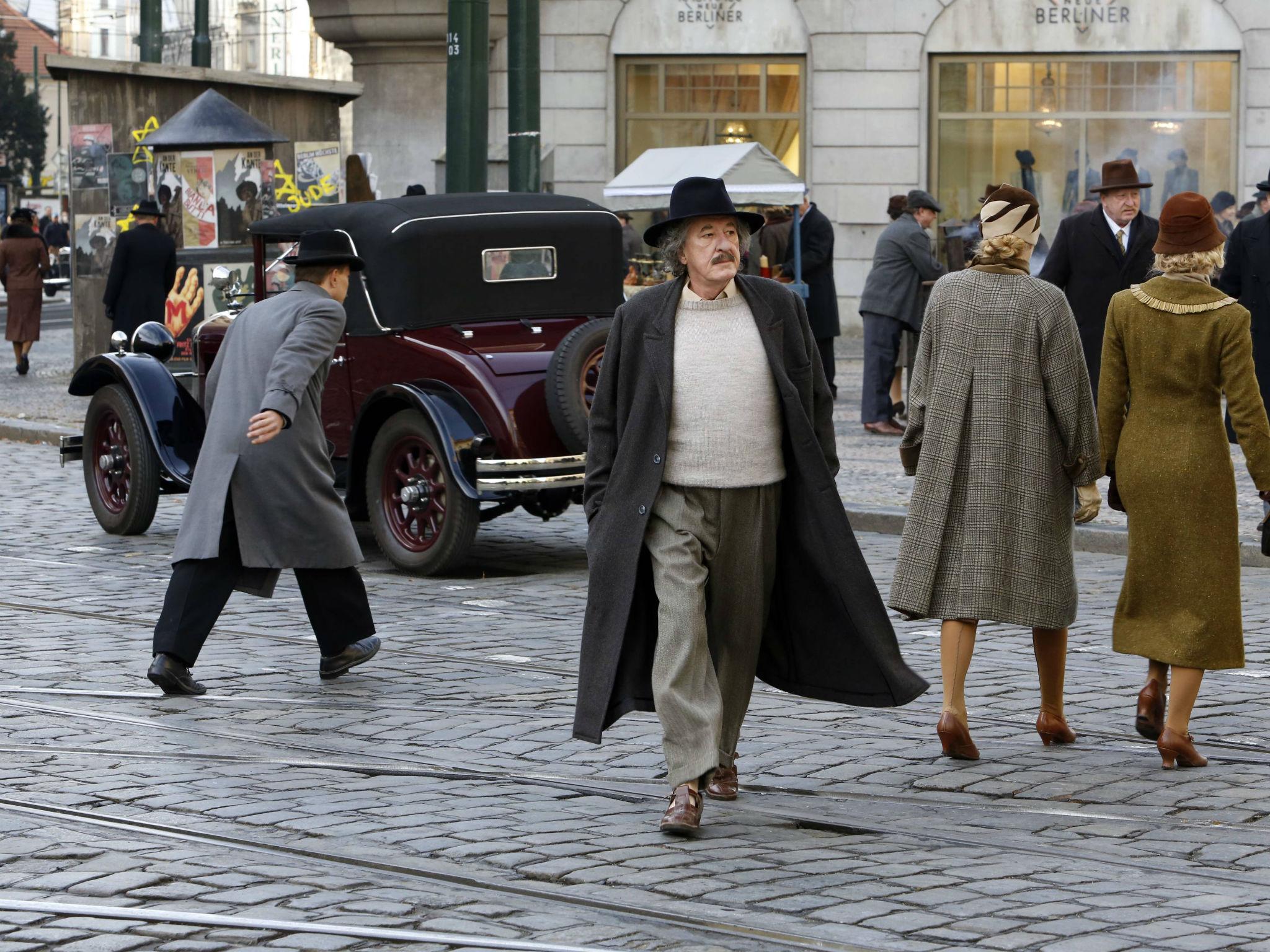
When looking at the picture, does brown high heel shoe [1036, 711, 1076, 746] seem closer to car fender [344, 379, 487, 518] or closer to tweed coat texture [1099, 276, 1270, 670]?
tweed coat texture [1099, 276, 1270, 670]

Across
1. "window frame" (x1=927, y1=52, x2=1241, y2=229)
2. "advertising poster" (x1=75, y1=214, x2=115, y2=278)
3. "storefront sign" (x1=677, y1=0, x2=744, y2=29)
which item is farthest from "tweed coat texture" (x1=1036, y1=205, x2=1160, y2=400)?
"storefront sign" (x1=677, y1=0, x2=744, y2=29)

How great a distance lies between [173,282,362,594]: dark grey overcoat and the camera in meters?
7.40

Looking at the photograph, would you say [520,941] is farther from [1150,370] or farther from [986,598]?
[1150,370]

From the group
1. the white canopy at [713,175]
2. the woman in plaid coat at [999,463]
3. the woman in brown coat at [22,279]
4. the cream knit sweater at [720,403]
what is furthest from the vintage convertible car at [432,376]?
the woman in brown coat at [22,279]

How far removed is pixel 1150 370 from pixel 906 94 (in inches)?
774

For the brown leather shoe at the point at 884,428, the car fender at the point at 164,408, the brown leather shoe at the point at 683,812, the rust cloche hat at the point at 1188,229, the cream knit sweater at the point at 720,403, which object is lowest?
the brown leather shoe at the point at 683,812

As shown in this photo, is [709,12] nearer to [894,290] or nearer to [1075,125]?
[1075,125]

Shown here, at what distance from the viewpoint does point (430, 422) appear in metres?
9.98

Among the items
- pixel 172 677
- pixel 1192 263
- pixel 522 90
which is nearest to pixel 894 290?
pixel 522 90

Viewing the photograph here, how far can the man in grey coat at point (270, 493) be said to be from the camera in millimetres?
7340

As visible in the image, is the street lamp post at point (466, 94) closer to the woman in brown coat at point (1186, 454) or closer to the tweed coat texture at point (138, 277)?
the tweed coat texture at point (138, 277)

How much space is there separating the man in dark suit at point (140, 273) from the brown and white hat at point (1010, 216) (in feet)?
39.5

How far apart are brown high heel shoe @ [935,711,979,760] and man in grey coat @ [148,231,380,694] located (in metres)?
2.37

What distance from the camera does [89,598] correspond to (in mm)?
9445
